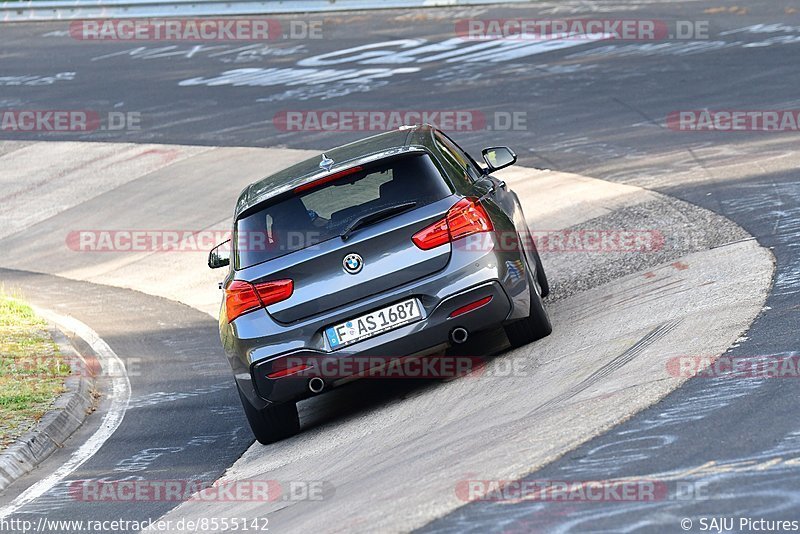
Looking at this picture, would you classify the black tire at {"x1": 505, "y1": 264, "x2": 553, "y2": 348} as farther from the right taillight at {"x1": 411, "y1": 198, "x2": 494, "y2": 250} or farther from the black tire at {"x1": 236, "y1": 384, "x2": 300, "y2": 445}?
the black tire at {"x1": 236, "y1": 384, "x2": 300, "y2": 445}

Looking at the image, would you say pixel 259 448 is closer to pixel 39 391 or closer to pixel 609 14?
pixel 39 391

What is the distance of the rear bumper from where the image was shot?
7773 mm

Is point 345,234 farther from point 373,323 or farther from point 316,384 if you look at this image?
point 316,384

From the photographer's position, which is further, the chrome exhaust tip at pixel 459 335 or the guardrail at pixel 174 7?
the guardrail at pixel 174 7

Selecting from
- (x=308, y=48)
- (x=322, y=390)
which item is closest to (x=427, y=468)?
(x=322, y=390)

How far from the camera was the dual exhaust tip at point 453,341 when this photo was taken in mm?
7823

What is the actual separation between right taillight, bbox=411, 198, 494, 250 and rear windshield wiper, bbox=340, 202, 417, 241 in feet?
0.65
